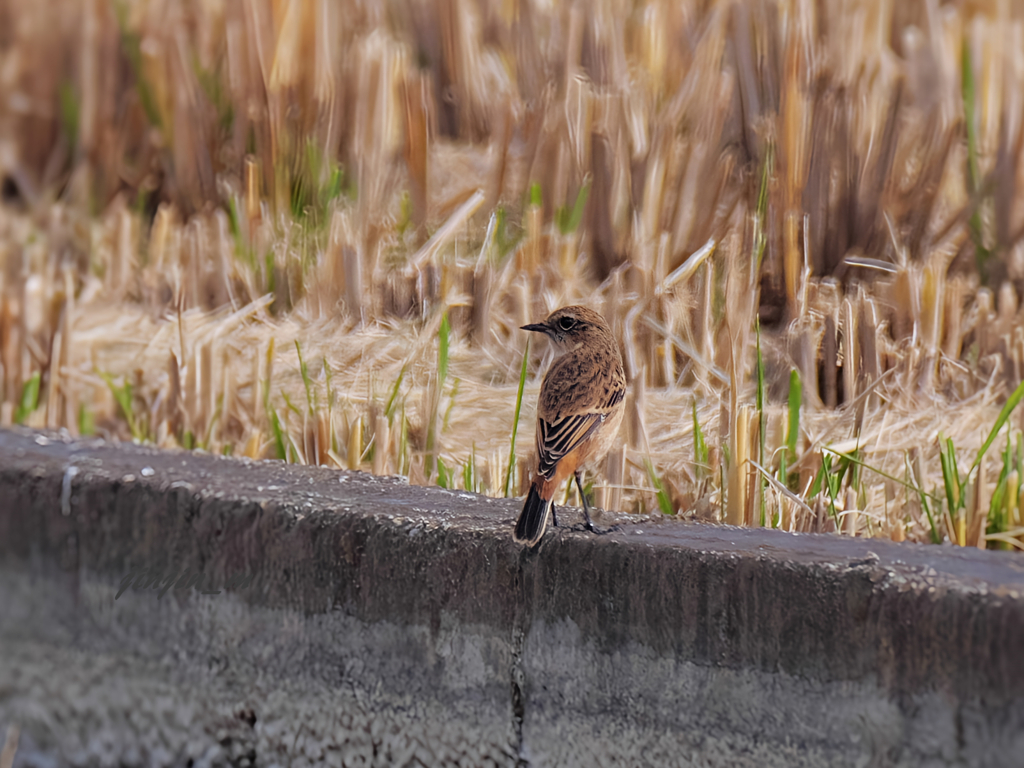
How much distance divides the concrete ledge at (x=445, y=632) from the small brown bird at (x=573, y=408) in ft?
0.29

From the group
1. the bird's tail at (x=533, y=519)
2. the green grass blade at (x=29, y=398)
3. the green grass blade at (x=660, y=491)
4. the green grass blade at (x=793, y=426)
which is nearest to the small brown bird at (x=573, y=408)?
the bird's tail at (x=533, y=519)

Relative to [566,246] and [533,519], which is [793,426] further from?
[566,246]

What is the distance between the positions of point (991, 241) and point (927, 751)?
2.65 meters

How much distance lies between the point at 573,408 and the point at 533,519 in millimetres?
344

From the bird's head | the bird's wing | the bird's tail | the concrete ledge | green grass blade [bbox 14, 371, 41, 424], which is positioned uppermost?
the bird's head

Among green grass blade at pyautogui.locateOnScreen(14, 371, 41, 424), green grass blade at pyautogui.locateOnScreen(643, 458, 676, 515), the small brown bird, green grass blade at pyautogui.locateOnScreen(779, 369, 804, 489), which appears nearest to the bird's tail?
the small brown bird

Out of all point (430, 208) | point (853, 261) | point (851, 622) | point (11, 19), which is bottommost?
point (851, 622)

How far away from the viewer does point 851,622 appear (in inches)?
86.1

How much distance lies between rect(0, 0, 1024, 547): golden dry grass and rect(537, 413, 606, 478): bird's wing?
1.27 ft

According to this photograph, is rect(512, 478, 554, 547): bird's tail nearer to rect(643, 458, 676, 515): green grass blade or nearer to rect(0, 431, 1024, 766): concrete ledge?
rect(0, 431, 1024, 766): concrete ledge

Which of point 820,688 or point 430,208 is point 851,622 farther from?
point 430,208

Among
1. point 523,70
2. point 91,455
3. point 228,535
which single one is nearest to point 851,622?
point 228,535

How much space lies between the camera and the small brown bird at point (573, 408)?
2578mm

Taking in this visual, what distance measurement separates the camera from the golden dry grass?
10.9ft
